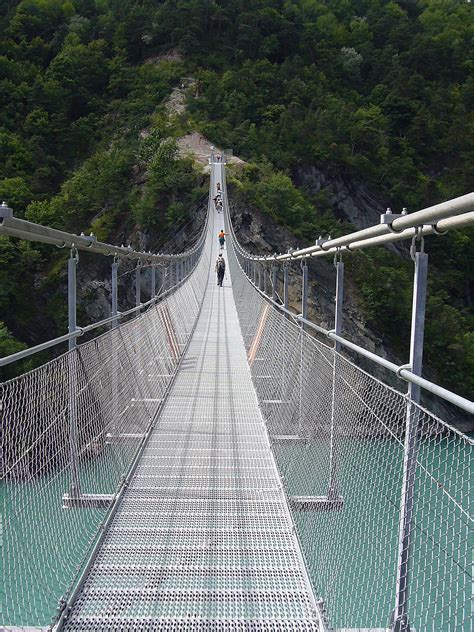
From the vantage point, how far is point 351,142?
27516 millimetres

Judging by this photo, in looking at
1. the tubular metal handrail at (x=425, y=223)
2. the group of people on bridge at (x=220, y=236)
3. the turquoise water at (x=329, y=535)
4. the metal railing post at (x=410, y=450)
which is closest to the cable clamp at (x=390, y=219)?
the tubular metal handrail at (x=425, y=223)

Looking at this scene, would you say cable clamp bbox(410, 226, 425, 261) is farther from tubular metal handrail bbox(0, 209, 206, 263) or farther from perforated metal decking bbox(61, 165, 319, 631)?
perforated metal decking bbox(61, 165, 319, 631)

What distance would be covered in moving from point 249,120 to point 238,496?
29378 mm

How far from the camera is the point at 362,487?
2.16 meters

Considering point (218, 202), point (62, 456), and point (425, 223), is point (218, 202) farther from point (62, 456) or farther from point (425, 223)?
point (425, 223)

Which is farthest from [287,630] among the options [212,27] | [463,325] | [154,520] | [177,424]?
[212,27]

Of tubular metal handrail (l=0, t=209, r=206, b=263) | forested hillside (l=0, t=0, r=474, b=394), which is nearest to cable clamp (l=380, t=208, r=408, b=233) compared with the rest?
tubular metal handrail (l=0, t=209, r=206, b=263)

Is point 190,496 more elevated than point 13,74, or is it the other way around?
point 13,74

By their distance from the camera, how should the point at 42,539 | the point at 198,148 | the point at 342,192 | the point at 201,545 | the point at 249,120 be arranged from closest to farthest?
the point at 42,539
the point at 201,545
the point at 342,192
the point at 198,148
the point at 249,120

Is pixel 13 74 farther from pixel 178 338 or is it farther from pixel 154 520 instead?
pixel 154 520

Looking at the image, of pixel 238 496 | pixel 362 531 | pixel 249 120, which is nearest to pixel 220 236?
pixel 238 496

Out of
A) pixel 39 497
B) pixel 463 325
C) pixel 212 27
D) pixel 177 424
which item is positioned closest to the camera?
pixel 39 497

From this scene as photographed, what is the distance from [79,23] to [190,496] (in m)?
42.7

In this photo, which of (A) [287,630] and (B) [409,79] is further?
(B) [409,79]
